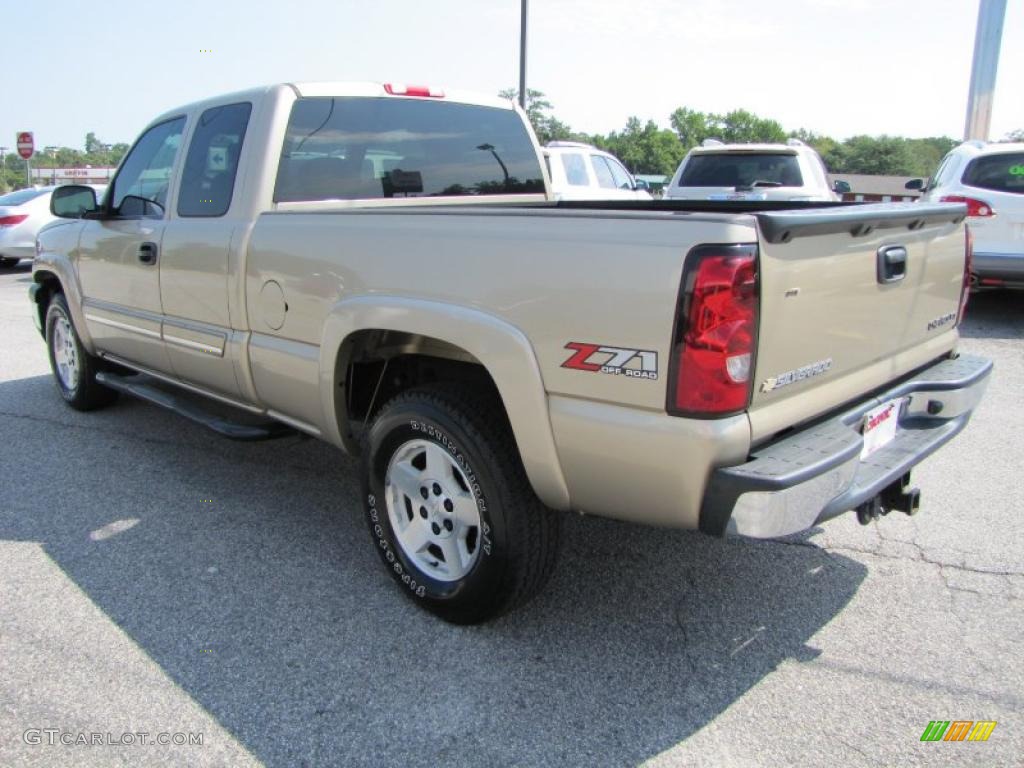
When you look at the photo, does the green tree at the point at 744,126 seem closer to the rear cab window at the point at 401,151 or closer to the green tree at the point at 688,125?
the green tree at the point at 688,125

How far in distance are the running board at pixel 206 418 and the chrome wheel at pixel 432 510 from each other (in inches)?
35.6

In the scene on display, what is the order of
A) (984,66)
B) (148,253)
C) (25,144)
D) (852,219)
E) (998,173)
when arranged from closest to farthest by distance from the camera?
1. (852,219)
2. (148,253)
3. (998,173)
4. (984,66)
5. (25,144)

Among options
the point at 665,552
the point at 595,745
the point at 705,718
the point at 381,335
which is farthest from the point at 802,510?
the point at 381,335

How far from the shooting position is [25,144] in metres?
22.8

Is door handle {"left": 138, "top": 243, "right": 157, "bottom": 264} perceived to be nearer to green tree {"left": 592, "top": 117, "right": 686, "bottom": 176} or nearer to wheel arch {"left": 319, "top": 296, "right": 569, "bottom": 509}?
wheel arch {"left": 319, "top": 296, "right": 569, "bottom": 509}

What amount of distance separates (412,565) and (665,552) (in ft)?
3.75

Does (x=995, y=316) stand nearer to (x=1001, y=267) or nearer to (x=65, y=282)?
(x=1001, y=267)

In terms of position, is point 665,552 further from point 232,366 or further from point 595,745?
point 232,366

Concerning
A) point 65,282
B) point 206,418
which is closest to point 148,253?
point 206,418

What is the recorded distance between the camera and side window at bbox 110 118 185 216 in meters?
4.26

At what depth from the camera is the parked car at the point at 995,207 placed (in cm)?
784

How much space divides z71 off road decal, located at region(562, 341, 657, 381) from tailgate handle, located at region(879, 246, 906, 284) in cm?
99

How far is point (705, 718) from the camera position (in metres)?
2.46

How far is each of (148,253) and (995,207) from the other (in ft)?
25.0
